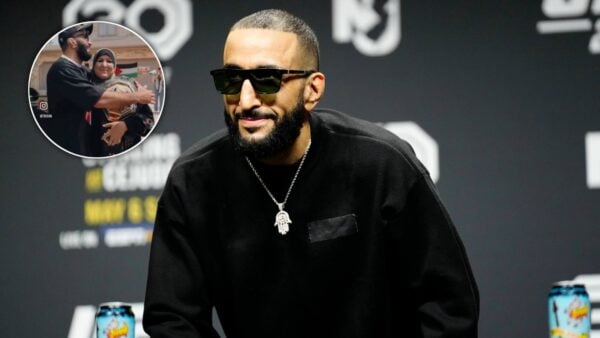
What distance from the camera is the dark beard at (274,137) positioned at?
2033mm

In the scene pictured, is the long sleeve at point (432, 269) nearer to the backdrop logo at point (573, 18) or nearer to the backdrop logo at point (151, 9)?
the backdrop logo at point (573, 18)

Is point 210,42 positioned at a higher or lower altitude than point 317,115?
higher

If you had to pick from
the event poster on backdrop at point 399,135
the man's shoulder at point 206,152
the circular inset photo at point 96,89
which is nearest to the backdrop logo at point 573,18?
the event poster on backdrop at point 399,135

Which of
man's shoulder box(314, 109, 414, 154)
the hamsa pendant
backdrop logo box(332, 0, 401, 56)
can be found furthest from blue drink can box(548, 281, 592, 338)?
backdrop logo box(332, 0, 401, 56)

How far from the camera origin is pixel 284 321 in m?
Answer: 2.18

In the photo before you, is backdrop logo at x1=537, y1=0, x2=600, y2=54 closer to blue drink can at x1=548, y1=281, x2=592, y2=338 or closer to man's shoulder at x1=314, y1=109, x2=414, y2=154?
blue drink can at x1=548, y1=281, x2=592, y2=338

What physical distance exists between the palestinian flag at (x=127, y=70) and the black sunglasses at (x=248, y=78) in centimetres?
148

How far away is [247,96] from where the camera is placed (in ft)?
6.52

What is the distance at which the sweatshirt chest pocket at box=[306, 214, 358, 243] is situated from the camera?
2150 millimetres

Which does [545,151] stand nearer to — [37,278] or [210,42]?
[210,42]

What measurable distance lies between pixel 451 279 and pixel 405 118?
132 centimetres

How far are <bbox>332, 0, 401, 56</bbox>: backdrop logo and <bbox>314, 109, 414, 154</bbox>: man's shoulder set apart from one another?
1084mm

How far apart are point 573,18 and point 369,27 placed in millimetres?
686

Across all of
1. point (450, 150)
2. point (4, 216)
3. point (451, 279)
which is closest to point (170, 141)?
point (4, 216)
